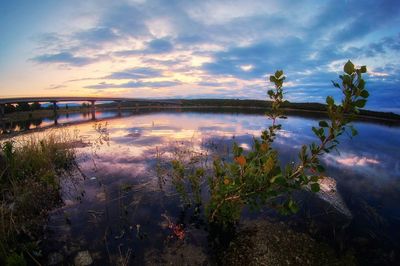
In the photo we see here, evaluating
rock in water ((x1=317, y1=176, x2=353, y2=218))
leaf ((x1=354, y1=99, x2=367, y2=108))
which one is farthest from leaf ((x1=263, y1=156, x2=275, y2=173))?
rock in water ((x1=317, y1=176, x2=353, y2=218))

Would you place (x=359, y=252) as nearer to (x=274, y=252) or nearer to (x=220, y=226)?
(x=274, y=252)

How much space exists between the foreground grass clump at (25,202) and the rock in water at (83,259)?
87cm

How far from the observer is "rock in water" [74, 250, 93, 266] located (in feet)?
17.0

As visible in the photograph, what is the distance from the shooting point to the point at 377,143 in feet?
68.8

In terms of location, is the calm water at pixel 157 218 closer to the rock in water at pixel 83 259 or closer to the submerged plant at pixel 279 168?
the rock in water at pixel 83 259

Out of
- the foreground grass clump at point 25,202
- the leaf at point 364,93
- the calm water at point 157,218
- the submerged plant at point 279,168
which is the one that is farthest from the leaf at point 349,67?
the foreground grass clump at point 25,202

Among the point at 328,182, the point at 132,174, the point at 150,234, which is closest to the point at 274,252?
the point at 150,234

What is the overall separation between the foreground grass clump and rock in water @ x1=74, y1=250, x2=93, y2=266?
2.85ft

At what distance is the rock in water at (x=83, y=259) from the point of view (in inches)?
205

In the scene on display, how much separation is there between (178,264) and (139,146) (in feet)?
42.3

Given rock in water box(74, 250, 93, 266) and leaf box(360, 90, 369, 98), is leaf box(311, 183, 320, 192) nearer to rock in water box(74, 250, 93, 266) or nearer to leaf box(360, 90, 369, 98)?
leaf box(360, 90, 369, 98)

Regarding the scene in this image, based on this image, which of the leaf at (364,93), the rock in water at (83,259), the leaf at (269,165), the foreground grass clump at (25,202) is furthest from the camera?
the foreground grass clump at (25,202)

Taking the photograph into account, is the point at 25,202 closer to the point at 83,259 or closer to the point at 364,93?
the point at 83,259

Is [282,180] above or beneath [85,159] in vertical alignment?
above
